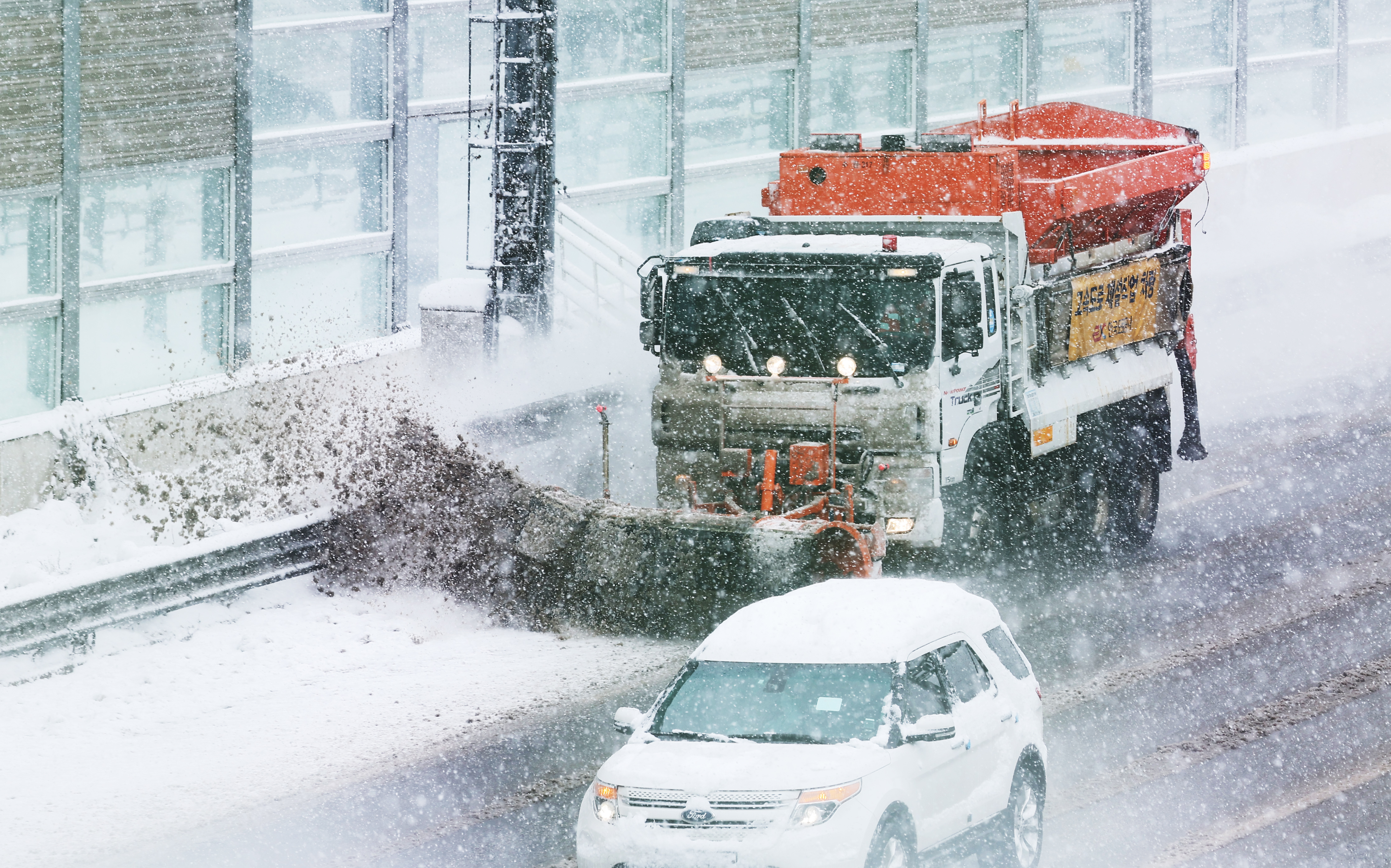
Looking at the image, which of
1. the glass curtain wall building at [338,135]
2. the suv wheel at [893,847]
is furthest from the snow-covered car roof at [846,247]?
the suv wheel at [893,847]

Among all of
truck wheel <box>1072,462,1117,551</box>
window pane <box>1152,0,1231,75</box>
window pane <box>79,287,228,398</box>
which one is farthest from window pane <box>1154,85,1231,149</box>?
window pane <box>79,287,228,398</box>

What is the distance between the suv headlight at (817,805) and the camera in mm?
8797

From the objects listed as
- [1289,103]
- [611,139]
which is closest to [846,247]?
[611,139]

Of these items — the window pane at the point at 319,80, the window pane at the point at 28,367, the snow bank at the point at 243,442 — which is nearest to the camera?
the snow bank at the point at 243,442

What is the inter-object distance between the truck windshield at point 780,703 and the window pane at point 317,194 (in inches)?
532

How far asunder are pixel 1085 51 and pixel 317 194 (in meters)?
16.2

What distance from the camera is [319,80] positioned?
2264 cm

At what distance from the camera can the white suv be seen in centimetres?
885

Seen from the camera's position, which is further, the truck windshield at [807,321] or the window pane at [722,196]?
the window pane at [722,196]

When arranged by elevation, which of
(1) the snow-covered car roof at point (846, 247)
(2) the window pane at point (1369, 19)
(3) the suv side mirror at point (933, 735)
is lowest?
(3) the suv side mirror at point (933, 735)

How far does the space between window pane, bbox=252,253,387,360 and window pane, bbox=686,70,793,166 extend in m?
5.90

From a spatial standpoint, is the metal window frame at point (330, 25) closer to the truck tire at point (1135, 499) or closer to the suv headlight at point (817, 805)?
the truck tire at point (1135, 499)

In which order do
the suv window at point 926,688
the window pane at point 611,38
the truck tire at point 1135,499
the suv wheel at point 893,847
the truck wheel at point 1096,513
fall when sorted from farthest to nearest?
the window pane at point 611,38 → the truck tire at point 1135,499 → the truck wheel at point 1096,513 → the suv window at point 926,688 → the suv wheel at point 893,847

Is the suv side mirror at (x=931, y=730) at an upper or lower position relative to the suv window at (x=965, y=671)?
lower
